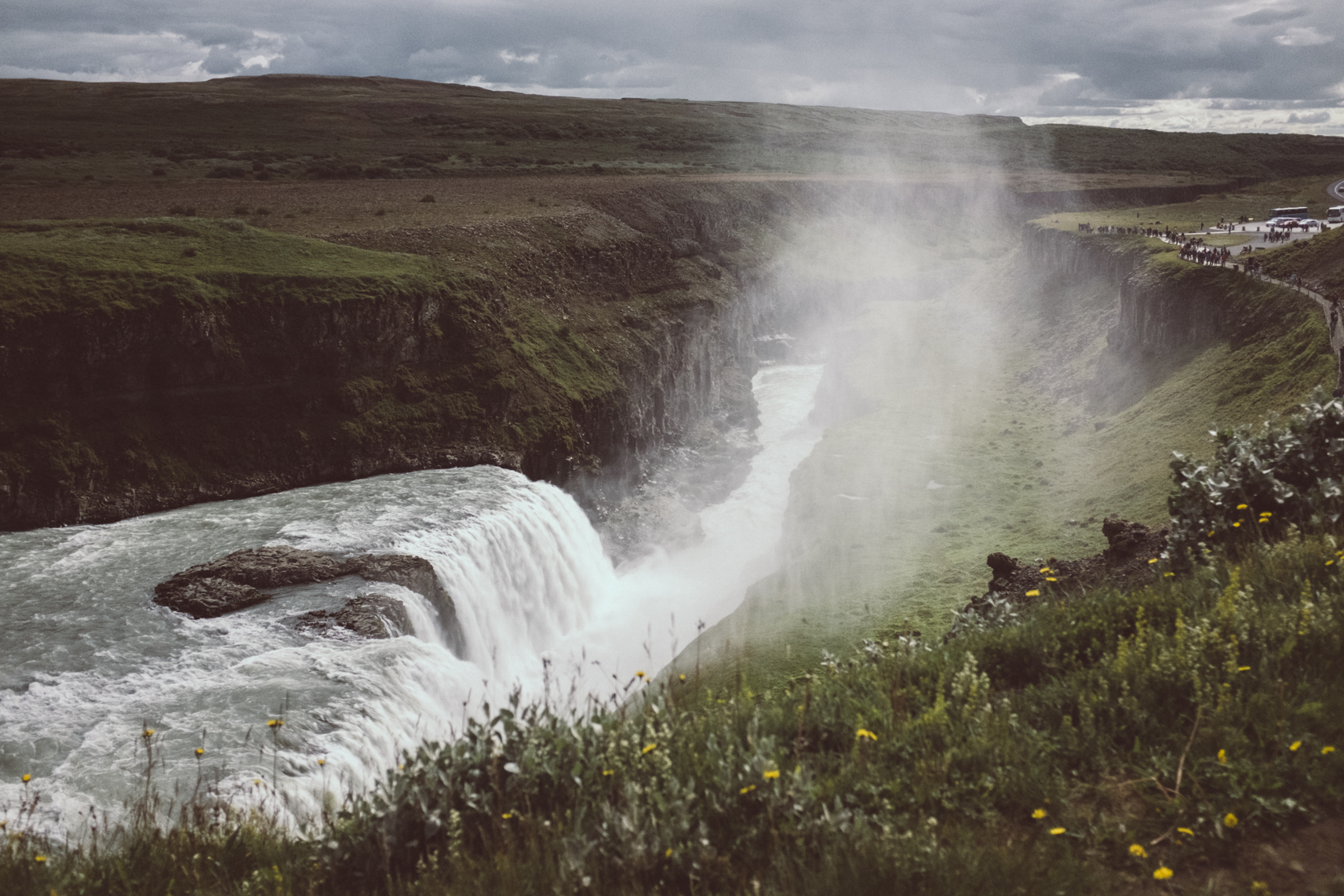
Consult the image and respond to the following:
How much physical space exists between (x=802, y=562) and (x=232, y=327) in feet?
85.1

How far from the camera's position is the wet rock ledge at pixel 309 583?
2217cm

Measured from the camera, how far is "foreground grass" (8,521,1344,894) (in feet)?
20.6

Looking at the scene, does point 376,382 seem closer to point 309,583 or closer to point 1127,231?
point 309,583

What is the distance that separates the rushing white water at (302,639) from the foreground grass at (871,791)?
35.5 inches

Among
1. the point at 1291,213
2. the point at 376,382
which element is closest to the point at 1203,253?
the point at 1291,213

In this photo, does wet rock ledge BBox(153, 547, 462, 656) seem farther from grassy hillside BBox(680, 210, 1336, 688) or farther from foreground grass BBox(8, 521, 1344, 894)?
foreground grass BBox(8, 521, 1344, 894)

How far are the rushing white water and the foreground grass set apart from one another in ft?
2.96

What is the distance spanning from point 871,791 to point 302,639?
18206mm

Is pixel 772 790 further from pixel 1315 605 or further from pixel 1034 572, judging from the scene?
pixel 1034 572

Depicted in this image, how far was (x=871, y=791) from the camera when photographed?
7074 millimetres

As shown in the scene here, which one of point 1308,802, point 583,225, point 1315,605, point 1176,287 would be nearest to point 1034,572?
point 1315,605

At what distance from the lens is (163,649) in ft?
66.1

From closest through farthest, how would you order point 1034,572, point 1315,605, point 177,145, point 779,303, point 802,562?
point 1315,605 → point 1034,572 → point 802,562 → point 779,303 → point 177,145

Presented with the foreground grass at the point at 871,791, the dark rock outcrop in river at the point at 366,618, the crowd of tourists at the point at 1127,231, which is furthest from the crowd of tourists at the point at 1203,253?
the foreground grass at the point at 871,791
